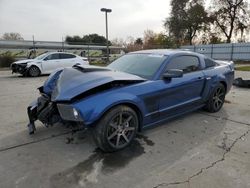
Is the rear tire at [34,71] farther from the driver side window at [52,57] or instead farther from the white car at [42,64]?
the driver side window at [52,57]

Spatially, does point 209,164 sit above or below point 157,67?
below

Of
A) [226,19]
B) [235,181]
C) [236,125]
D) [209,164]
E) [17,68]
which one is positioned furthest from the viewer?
[226,19]

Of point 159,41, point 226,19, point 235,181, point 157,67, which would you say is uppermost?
point 226,19

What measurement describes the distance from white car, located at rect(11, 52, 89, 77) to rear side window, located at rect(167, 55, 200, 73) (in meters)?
8.10

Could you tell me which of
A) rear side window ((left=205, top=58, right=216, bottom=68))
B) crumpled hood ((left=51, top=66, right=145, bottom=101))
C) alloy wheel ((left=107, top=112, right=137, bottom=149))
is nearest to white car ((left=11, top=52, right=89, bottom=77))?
rear side window ((left=205, top=58, right=216, bottom=68))

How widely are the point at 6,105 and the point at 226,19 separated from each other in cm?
3653

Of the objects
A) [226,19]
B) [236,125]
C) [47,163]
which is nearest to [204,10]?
[226,19]

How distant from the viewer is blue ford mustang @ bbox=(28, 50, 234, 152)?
3314 mm

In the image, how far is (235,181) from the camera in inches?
110

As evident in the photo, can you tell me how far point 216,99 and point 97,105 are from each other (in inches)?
130

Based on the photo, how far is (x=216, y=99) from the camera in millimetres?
5453

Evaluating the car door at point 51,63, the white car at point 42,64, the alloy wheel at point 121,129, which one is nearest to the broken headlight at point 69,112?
the alloy wheel at point 121,129

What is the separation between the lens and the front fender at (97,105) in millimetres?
3195

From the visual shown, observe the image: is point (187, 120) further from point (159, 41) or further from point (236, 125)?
point (159, 41)
